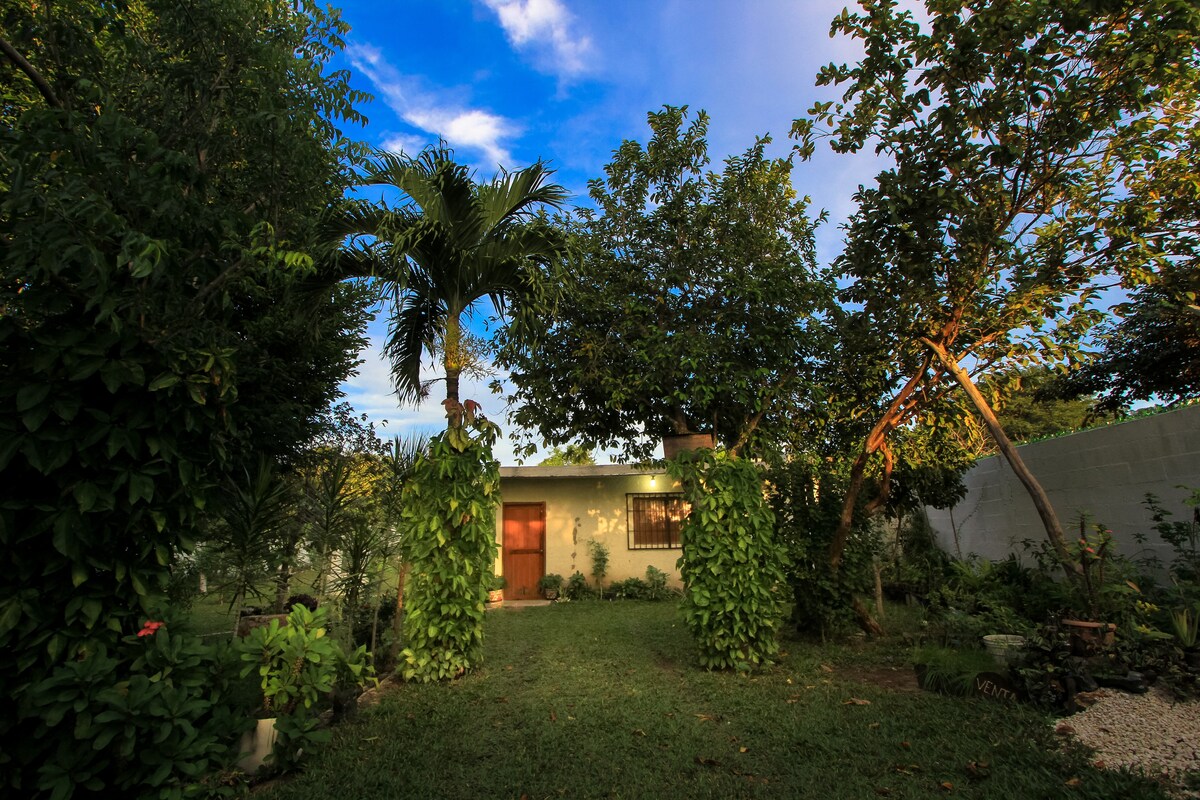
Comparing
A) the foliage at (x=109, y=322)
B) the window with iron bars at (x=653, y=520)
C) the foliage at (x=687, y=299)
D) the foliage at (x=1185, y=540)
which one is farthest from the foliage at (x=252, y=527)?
the window with iron bars at (x=653, y=520)

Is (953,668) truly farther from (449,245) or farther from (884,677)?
(449,245)

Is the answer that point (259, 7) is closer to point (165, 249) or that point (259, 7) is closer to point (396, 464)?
point (165, 249)

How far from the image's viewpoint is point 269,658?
3.50 meters

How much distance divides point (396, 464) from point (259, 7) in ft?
13.0

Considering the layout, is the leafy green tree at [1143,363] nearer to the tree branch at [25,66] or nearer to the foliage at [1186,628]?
the foliage at [1186,628]

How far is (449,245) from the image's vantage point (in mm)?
5480

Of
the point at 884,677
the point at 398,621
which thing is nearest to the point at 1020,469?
the point at 884,677

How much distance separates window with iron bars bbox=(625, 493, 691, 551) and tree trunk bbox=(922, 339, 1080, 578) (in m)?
7.04

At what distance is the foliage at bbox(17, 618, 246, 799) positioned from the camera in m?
2.62

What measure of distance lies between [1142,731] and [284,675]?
498 centimetres

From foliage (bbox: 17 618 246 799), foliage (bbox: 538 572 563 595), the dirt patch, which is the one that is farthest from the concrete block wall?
foliage (bbox: 538 572 563 595)

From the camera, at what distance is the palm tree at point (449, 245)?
5297mm

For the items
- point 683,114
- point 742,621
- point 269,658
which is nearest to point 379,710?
point 269,658

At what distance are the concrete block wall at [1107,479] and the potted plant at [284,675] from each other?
6.83m
